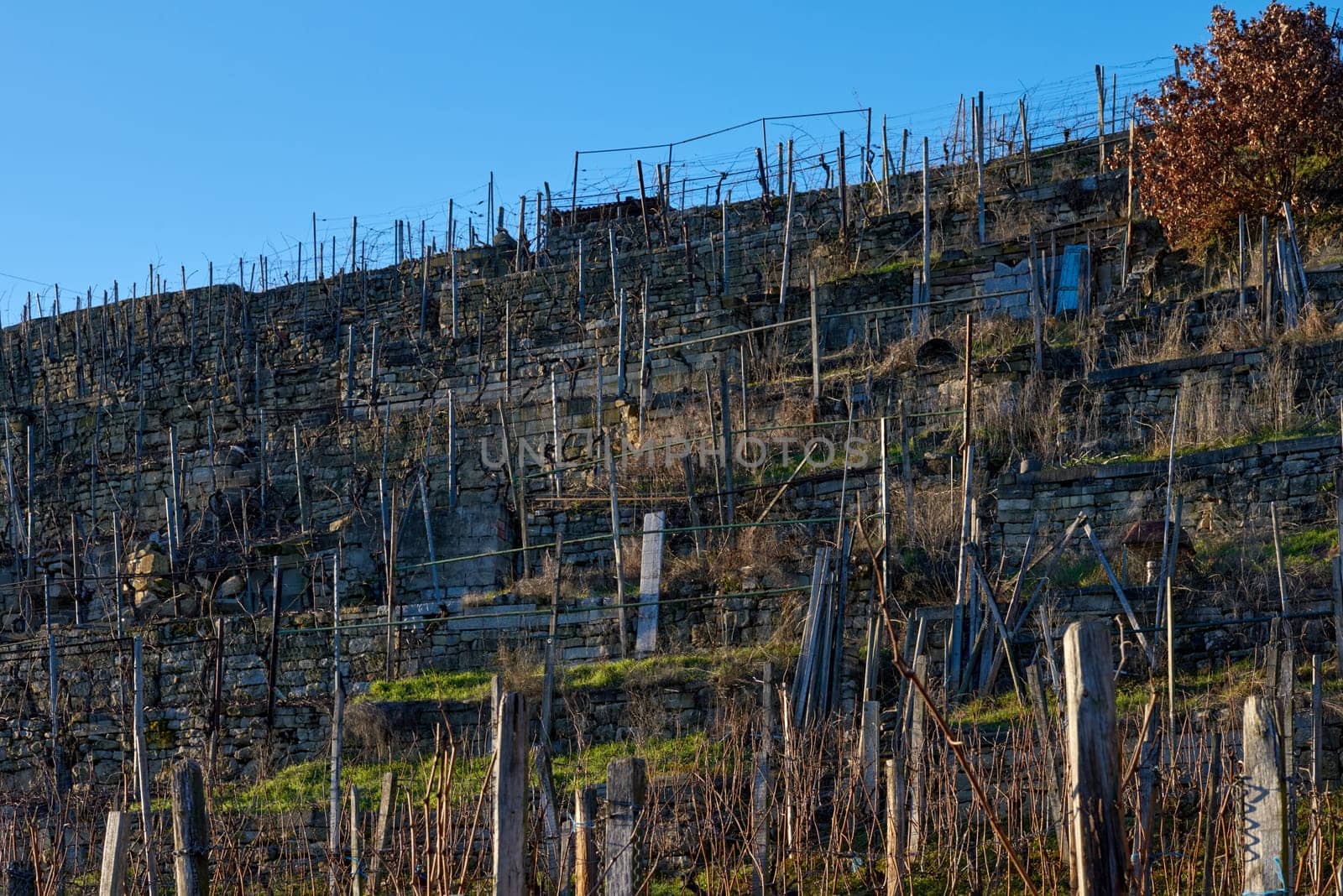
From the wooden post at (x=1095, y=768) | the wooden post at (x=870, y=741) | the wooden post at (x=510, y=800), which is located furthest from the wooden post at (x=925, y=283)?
the wooden post at (x=1095, y=768)

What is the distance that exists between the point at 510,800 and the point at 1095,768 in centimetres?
165

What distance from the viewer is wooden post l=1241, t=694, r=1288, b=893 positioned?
3988 millimetres

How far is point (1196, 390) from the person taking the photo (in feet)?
43.4

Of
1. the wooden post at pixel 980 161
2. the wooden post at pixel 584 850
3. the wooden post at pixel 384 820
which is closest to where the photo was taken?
the wooden post at pixel 584 850

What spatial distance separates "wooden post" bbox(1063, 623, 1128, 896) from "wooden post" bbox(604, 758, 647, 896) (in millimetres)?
2305

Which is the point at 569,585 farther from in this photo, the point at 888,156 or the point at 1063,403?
the point at 888,156

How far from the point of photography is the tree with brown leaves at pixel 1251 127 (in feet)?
53.3

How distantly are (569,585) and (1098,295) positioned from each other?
7.01m

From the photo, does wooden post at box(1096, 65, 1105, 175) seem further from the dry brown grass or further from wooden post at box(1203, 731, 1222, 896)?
wooden post at box(1203, 731, 1222, 896)

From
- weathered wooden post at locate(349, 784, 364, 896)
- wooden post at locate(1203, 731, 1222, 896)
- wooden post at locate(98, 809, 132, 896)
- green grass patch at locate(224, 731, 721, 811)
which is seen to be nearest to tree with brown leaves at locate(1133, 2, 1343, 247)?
green grass patch at locate(224, 731, 721, 811)

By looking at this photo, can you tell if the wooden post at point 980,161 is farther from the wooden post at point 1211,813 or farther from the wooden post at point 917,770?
the wooden post at point 1211,813

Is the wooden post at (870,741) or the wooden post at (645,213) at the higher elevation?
the wooden post at (645,213)

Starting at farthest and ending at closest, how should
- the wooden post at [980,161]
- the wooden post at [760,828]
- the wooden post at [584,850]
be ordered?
the wooden post at [980,161]
the wooden post at [760,828]
the wooden post at [584,850]

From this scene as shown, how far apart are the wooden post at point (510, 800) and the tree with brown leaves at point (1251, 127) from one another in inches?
530
